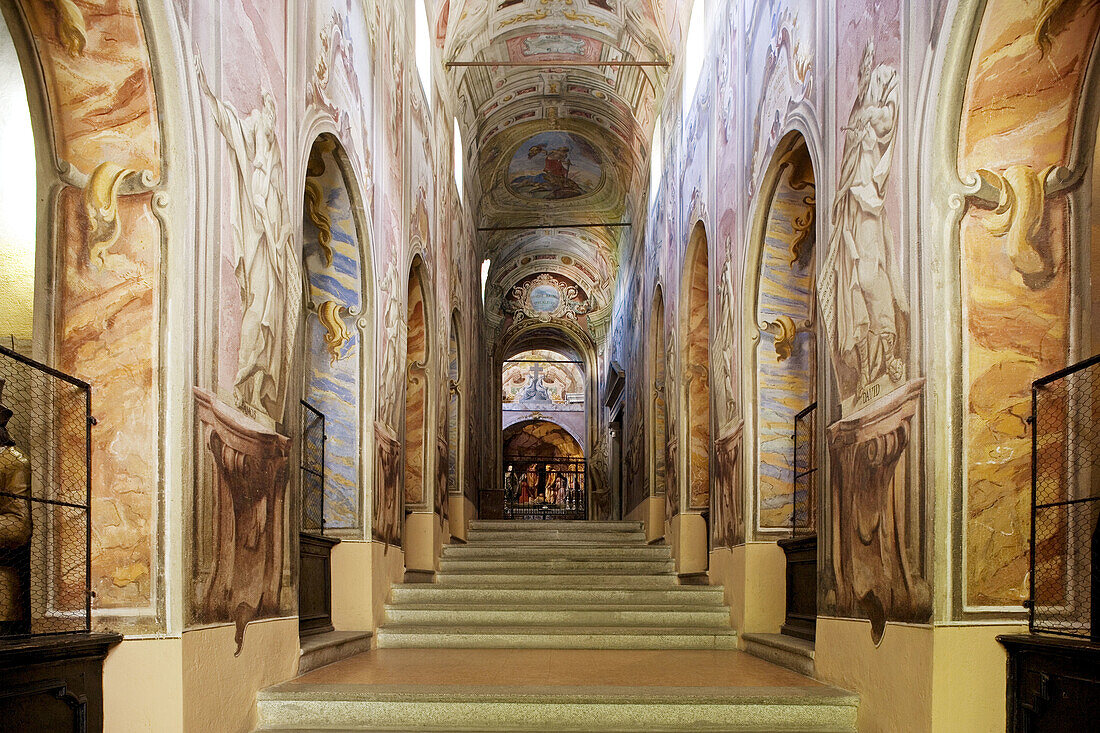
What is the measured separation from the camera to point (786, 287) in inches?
388

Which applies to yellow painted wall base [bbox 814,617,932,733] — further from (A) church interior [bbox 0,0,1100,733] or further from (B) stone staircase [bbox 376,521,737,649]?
(B) stone staircase [bbox 376,521,737,649]

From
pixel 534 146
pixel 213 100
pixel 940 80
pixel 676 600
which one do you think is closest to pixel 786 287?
pixel 676 600

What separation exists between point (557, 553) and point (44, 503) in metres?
9.55

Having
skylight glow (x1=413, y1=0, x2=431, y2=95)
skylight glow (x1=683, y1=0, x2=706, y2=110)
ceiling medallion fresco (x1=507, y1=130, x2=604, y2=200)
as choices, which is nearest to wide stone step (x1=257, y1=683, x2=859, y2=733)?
skylight glow (x1=683, y1=0, x2=706, y2=110)

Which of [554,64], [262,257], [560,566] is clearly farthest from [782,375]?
[554,64]

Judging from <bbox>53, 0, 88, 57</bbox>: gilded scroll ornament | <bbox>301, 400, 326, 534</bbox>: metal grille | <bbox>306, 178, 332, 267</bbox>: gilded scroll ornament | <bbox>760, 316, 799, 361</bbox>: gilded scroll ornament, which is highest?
<bbox>53, 0, 88, 57</bbox>: gilded scroll ornament

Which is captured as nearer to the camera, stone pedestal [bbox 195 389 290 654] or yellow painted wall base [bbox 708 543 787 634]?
stone pedestal [bbox 195 389 290 654]

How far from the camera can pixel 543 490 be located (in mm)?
39469

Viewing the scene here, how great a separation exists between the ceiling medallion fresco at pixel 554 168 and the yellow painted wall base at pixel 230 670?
17021 mm

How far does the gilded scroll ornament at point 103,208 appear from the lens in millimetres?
5152

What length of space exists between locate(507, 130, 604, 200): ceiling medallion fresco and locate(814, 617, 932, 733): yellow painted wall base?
55.8 feet

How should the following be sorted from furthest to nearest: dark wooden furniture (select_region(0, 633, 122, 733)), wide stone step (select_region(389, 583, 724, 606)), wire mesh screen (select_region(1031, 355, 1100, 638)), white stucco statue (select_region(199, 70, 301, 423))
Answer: wide stone step (select_region(389, 583, 724, 606))
white stucco statue (select_region(199, 70, 301, 423))
wire mesh screen (select_region(1031, 355, 1100, 638))
dark wooden furniture (select_region(0, 633, 122, 733))

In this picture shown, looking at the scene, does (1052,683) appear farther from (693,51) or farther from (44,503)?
(693,51)

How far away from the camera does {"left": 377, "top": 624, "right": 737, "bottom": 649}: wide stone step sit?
984cm
